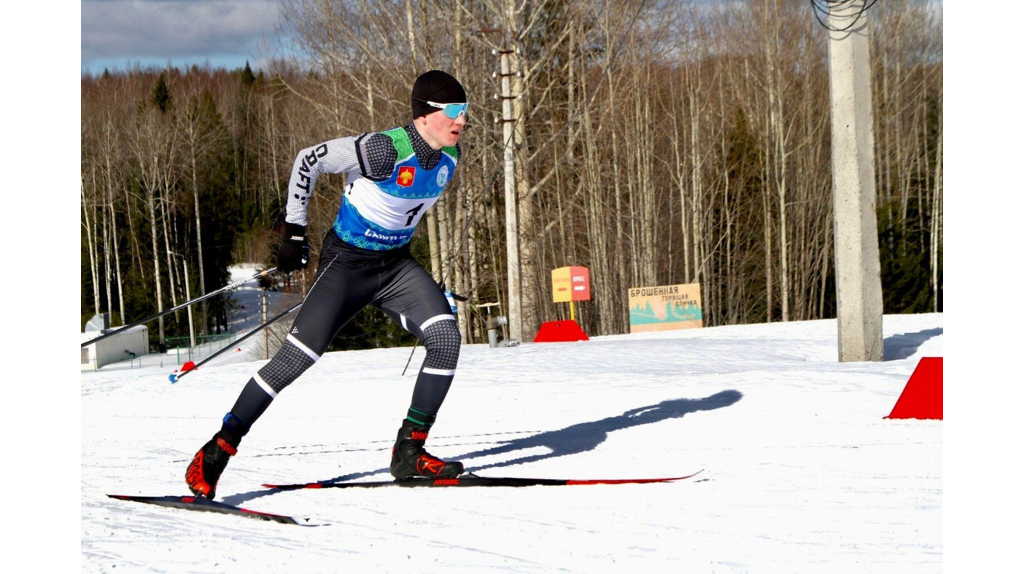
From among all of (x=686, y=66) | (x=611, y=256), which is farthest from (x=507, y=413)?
(x=686, y=66)

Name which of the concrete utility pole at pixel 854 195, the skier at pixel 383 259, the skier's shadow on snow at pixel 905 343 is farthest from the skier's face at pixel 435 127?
the skier's shadow on snow at pixel 905 343

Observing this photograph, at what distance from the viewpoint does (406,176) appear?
439 centimetres

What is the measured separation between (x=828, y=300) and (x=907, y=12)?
1138cm

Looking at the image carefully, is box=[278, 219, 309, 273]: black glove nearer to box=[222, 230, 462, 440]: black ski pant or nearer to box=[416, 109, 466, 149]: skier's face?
box=[222, 230, 462, 440]: black ski pant

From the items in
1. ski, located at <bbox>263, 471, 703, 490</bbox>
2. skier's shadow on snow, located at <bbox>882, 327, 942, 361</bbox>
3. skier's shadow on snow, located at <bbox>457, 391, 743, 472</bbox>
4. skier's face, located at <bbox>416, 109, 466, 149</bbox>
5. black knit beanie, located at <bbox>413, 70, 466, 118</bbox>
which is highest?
black knit beanie, located at <bbox>413, 70, 466, 118</bbox>

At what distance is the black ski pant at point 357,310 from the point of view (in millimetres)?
4316

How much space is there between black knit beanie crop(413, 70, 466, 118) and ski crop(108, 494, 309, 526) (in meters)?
1.80

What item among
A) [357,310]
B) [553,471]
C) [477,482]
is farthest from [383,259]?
[553,471]

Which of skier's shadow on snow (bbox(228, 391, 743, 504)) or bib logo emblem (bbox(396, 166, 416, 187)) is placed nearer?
bib logo emblem (bbox(396, 166, 416, 187))

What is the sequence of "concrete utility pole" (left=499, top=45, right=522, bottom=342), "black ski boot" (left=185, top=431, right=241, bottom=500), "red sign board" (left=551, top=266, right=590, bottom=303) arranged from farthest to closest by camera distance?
"red sign board" (left=551, top=266, right=590, bottom=303) < "concrete utility pole" (left=499, top=45, right=522, bottom=342) < "black ski boot" (left=185, top=431, right=241, bottom=500)

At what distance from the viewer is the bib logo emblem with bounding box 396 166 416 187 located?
438cm

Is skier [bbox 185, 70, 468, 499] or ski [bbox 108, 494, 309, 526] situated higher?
skier [bbox 185, 70, 468, 499]

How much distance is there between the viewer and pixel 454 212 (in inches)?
1150

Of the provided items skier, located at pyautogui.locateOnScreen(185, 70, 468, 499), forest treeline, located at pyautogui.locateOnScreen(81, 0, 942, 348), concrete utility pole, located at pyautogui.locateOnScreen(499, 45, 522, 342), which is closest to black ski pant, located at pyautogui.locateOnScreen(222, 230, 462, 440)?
skier, located at pyautogui.locateOnScreen(185, 70, 468, 499)
